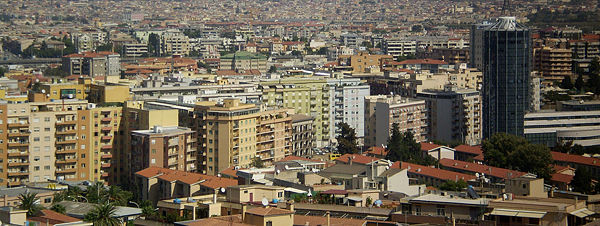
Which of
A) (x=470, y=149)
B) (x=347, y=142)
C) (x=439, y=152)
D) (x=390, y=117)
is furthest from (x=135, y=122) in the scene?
(x=390, y=117)

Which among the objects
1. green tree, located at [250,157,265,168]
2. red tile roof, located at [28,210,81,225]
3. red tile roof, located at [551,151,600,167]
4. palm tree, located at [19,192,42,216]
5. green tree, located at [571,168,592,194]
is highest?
red tile roof, located at [28,210,81,225]

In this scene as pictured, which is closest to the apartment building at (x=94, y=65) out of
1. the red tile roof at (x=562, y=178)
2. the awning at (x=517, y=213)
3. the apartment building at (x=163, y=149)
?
the apartment building at (x=163, y=149)

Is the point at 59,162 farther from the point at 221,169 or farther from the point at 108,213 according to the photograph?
the point at 108,213

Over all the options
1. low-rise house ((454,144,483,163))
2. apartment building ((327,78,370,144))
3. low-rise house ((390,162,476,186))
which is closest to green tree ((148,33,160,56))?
apartment building ((327,78,370,144))

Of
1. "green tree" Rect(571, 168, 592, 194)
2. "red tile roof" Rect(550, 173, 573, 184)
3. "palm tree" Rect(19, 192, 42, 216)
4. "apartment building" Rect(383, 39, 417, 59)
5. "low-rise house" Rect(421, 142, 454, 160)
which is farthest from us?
"apartment building" Rect(383, 39, 417, 59)

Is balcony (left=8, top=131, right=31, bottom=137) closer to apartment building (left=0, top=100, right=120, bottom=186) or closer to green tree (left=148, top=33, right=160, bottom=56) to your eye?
apartment building (left=0, top=100, right=120, bottom=186)

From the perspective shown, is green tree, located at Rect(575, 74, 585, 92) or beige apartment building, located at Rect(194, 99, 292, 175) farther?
green tree, located at Rect(575, 74, 585, 92)
